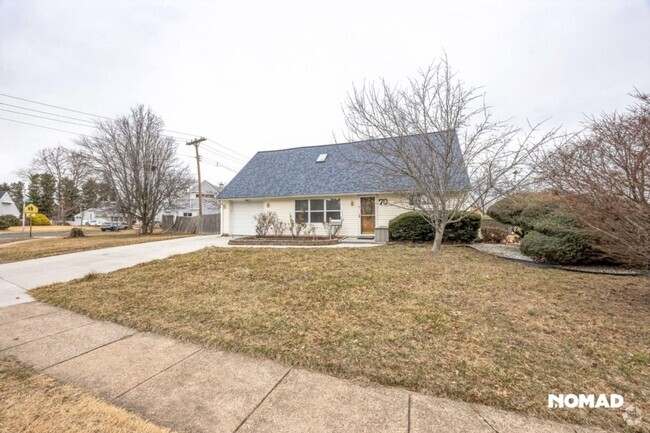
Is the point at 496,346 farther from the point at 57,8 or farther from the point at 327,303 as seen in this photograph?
the point at 57,8

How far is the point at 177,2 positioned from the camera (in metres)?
8.60

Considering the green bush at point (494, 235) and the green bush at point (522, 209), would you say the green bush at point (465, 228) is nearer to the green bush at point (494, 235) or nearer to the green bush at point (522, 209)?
the green bush at point (522, 209)

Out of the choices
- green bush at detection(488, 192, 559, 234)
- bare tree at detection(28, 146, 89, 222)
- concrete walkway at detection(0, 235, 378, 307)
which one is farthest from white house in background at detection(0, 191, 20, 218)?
green bush at detection(488, 192, 559, 234)

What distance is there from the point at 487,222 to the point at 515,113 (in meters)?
6.37

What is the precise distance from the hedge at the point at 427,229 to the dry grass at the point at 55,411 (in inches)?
387

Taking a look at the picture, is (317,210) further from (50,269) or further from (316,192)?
(50,269)

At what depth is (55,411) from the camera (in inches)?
74.5

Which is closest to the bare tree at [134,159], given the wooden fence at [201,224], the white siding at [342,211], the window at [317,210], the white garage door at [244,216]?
the wooden fence at [201,224]

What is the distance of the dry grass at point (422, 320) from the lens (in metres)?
2.22

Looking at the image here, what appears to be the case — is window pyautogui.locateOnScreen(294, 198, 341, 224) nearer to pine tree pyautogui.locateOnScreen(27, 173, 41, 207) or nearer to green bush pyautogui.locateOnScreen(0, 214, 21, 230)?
green bush pyautogui.locateOnScreen(0, 214, 21, 230)

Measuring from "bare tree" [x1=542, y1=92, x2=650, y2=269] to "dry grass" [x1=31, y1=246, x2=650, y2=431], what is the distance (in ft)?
3.39

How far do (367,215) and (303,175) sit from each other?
4190 mm

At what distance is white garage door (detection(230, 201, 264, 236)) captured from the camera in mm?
15078

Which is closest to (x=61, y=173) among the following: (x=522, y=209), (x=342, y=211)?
(x=342, y=211)
